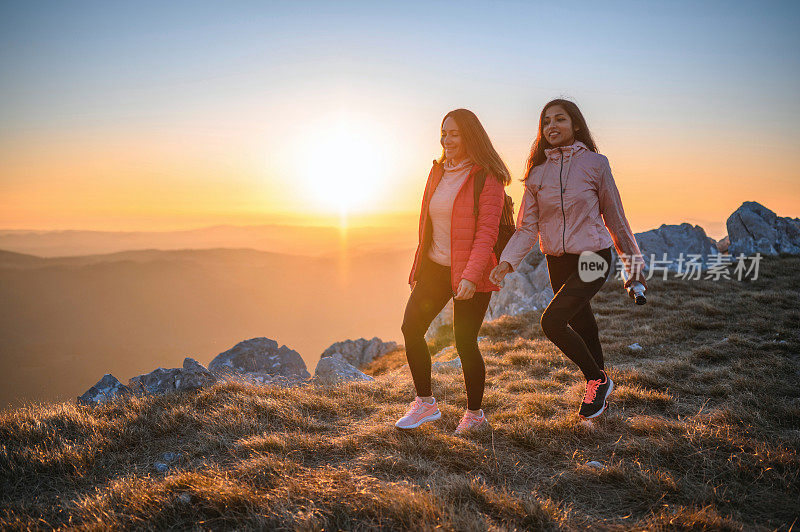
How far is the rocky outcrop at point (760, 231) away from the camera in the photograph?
21.0 metres

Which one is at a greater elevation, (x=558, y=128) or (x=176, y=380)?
(x=558, y=128)

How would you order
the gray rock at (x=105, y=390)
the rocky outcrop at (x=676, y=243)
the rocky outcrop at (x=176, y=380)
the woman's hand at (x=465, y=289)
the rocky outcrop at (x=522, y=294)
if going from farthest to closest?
the rocky outcrop at (x=676, y=243), the rocky outcrop at (x=522, y=294), the gray rock at (x=105, y=390), the rocky outcrop at (x=176, y=380), the woman's hand at (x=465, y=289)

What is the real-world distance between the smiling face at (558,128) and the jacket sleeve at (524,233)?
0.50m

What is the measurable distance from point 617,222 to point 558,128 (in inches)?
41.5

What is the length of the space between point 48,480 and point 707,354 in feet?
28.6

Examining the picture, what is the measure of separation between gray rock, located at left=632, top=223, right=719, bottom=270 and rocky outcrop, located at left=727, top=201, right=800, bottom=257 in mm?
1842

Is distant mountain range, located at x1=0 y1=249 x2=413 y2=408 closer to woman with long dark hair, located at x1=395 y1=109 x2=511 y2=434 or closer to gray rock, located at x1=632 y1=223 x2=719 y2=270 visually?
gray rock, located at x1=632 y1=223 x2=719 y2=270

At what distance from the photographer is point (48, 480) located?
340 centimetres

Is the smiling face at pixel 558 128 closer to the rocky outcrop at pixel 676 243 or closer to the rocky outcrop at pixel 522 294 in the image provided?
the rocky outcrop at pixel 522 294

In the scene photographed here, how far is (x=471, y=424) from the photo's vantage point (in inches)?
161

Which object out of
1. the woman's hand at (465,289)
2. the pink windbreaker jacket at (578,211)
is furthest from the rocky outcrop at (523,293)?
the woman's hand at (465,289)

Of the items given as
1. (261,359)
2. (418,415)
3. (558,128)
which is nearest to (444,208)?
(558,128)

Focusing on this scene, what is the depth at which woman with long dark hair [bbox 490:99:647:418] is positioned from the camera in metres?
3.83

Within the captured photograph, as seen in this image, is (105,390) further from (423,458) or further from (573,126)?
(573,126)
